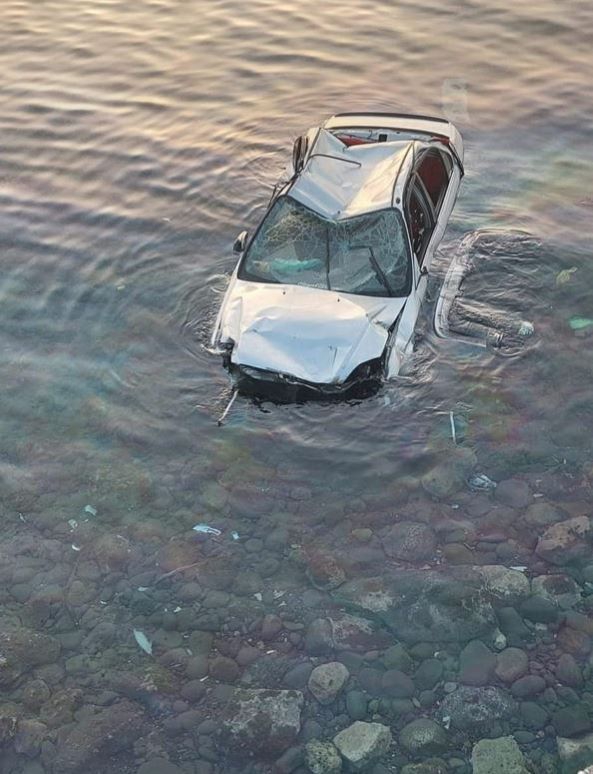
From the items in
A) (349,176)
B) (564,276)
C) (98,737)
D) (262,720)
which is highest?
(349,176)

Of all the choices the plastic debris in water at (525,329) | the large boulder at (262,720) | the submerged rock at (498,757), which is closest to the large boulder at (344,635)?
the large boulder at (262,720)

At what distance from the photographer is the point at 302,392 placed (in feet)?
29.8

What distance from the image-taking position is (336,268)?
986cm

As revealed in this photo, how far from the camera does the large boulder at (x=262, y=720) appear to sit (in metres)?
6.81

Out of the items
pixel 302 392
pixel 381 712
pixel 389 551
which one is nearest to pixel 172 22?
pixel 302 392

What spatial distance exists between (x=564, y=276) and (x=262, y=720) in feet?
23.3

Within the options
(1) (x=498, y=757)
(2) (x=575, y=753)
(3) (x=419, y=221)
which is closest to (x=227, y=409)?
(3) (x=419, y=221)

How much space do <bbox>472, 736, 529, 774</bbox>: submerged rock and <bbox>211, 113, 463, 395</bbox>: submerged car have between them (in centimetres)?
357

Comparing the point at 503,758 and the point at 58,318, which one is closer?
the point at 503,758

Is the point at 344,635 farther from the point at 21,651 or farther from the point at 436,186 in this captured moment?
the point at 436,186

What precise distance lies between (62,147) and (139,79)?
2.91 m

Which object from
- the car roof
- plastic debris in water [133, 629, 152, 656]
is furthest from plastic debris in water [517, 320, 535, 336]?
plastic debris in water [133, 629, 152, 656]

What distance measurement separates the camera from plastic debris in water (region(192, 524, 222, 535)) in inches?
336

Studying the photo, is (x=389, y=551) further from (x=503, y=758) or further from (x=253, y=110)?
(x=253, y=110)
